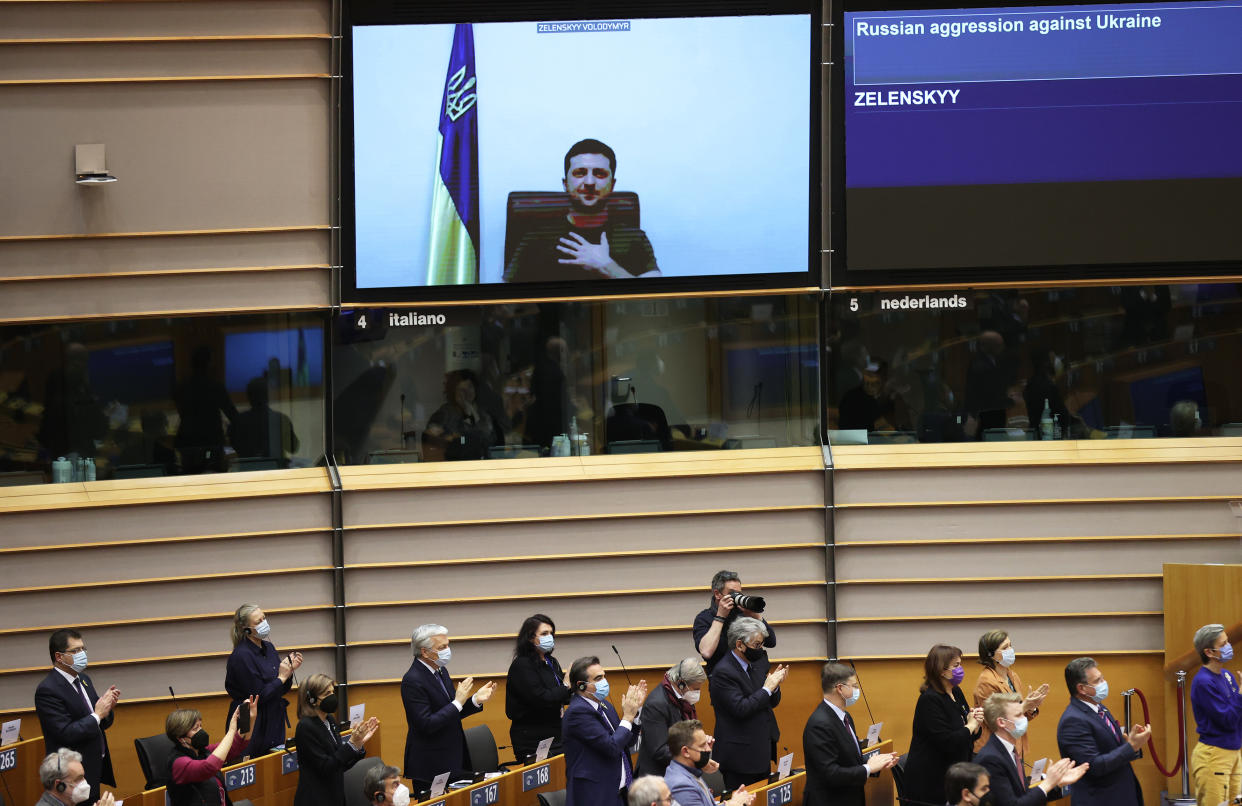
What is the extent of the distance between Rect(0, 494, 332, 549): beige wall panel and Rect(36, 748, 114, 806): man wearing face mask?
390cm

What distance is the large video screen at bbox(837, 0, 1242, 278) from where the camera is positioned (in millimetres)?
11227

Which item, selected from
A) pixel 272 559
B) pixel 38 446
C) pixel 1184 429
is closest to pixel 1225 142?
pixel 1184 429

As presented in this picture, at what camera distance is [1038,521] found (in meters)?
11.4

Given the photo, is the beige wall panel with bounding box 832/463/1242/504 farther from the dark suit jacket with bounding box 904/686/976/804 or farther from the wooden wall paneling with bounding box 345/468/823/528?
the dark suit jacket with bounding box 904/686/976/804

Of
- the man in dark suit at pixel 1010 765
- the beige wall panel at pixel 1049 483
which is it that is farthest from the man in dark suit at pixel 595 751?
the beige wall panel at pixel 1049 483

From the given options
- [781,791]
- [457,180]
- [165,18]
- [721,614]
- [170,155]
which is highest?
[165,18]

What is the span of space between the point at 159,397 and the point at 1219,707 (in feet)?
27.1

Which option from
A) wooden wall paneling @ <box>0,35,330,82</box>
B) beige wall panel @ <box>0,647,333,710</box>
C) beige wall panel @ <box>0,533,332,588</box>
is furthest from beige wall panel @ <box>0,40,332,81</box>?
beige wall panel @ <box>0,647,333,710</box>

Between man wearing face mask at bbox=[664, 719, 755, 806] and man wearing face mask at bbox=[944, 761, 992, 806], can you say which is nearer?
man wearing face mask at bbox=[944, 761, 992, 806]

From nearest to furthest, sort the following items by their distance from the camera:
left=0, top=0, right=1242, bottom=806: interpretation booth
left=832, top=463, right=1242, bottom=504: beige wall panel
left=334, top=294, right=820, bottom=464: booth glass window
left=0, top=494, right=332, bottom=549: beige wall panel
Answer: left=0, top=494, right=332, bottom=549: beige wall panel < left=0, top=0, right=1242, bottom=806: interpretation booth < left=832, top=463, right=1242, bottom=504: beige wall panel < left=334, top=294, right=820, bottom=464: booth glass window

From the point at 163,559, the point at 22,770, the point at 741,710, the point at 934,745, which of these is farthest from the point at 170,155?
the point at 934,745

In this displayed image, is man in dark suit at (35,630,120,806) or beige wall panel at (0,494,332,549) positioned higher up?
beige wall panel at (0,494,332,549)

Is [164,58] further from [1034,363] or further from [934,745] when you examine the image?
[934,745]

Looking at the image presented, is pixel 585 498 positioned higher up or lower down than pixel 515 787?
higher up
